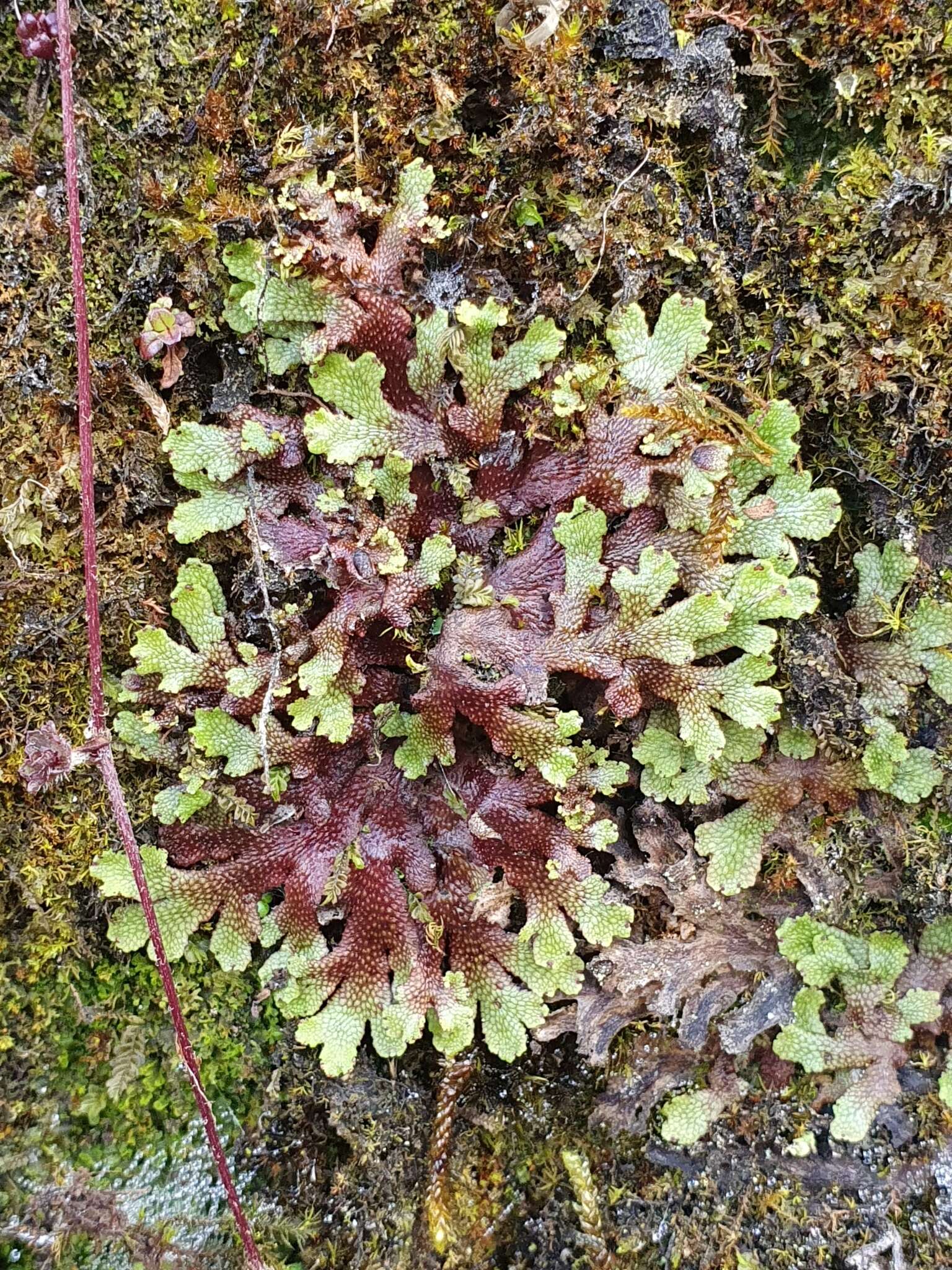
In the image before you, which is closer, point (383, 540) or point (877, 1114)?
point (383, 540)

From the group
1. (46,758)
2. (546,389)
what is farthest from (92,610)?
(546,389)

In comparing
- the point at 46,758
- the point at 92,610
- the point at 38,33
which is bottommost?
A: the point at 46,758

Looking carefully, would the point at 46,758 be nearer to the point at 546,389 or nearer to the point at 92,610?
the point at 92,610

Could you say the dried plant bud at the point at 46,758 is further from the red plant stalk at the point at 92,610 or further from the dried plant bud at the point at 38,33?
the dried plant bud at the point at 38,33

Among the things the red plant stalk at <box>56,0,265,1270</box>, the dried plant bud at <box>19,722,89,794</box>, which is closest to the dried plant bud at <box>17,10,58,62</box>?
the red plant stalk at <box>56,0,265,1270</box>

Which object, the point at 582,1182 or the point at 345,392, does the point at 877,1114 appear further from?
the point at 345,392

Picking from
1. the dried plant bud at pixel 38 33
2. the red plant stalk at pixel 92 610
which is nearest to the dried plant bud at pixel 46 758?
the red plant stalk at pixel 92 610

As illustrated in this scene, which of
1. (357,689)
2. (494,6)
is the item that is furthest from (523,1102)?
(494,6)
